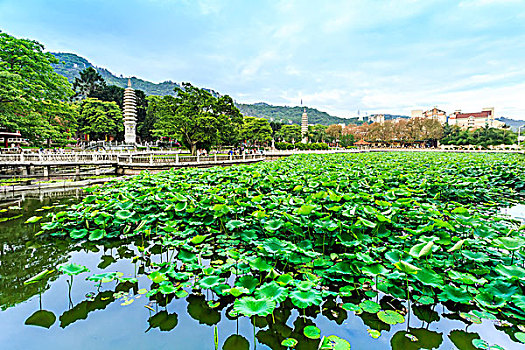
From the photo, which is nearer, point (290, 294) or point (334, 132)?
point (290, 294)

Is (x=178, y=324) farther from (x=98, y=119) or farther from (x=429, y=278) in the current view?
(x=98, y=119)

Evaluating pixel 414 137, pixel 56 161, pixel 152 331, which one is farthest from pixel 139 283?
pixel 414 137

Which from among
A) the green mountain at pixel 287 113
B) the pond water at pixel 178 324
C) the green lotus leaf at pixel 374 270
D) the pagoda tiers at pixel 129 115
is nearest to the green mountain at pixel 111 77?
the green mountain at pixel 287 113

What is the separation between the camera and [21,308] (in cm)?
345

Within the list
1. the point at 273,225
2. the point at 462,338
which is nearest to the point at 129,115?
the point at 273,225

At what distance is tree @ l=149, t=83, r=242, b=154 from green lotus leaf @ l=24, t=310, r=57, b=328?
21653mm

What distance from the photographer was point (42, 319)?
3.19m

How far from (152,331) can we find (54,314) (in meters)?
1.38

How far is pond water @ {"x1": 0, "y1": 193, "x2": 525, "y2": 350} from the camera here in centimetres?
272

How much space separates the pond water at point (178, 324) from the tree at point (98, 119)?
137ft

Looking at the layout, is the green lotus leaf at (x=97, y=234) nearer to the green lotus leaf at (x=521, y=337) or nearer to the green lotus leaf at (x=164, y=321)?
the green lotus leaf at (x=164, y=321)

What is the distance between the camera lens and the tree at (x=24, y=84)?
49.2 ft

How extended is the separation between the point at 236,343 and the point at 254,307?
84 cm

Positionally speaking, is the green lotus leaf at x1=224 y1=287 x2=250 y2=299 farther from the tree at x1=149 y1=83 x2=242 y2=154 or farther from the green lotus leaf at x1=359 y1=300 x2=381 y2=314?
the tree at x1=149 y1=83 x2=242 y2=154
